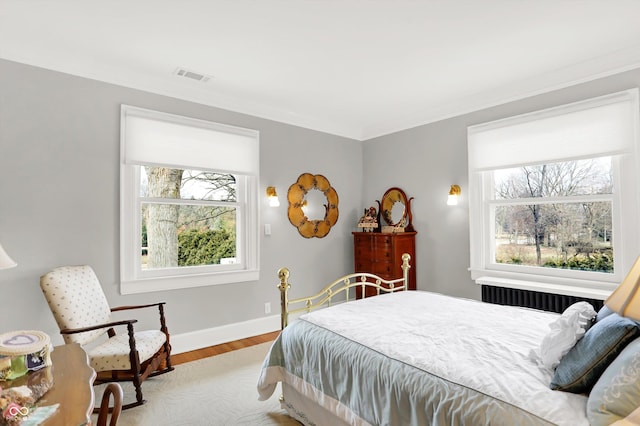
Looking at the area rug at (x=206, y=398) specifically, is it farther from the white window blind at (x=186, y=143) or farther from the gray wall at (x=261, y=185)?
the white window blind at (x=186, y=143)

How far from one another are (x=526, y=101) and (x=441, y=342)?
285cm

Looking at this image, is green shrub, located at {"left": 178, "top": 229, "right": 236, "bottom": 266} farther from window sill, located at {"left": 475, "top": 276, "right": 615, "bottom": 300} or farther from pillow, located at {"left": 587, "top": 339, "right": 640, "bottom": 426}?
pillow, located at {"left": 587, "top": 339, "right": 640, "bottom": 426}

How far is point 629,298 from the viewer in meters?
1.39

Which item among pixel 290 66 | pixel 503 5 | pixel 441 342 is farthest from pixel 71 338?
pixel 503 5

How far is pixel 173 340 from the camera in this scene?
346 cm

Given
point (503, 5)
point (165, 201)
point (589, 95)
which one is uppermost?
point (503, 5)

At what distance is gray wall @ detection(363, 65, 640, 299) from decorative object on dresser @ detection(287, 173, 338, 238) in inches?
33.9

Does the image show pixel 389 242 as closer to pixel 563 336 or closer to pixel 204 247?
pixel 204 247

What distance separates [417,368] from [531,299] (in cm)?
241

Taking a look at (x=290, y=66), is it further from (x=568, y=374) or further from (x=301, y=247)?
(x=568, y=374)

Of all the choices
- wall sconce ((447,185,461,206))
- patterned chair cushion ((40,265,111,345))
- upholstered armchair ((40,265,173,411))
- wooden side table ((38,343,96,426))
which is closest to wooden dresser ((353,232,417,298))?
wall sconce ((447,185,461,206))

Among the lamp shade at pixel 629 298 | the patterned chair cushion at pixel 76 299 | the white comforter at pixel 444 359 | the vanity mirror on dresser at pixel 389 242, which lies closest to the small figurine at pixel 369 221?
the vanity mirror on dresser at pixel 389 242

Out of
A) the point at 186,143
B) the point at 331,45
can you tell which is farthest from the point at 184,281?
the point at 331,45

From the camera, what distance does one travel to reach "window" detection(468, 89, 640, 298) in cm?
299
